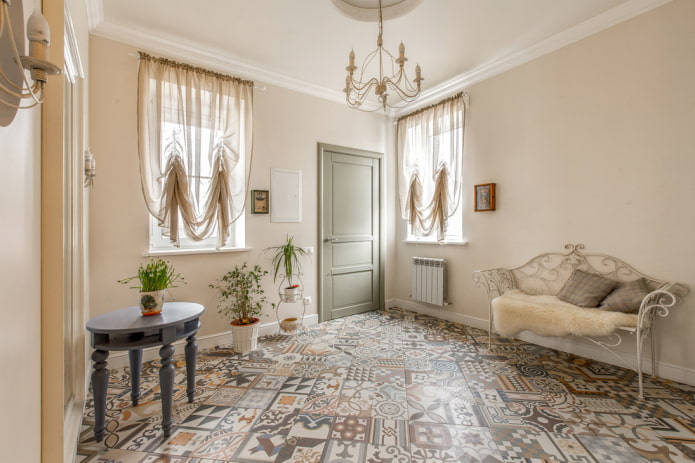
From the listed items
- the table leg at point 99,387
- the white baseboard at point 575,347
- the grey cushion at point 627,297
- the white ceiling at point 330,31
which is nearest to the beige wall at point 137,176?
the white ceiling at point 330,31

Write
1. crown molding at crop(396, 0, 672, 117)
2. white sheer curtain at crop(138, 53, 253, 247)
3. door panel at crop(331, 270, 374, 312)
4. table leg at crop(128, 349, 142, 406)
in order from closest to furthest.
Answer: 1. table leg at crop(128, 349, 142, 406)
2. crown molding at crop(396, 0, 672, 117)
3. white sheer curtain at crop(138, 53, 253, 247)
4. door panel at crop(331, 270, 374, 312)

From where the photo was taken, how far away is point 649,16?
2.67m

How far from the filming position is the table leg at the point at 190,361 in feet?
7.36

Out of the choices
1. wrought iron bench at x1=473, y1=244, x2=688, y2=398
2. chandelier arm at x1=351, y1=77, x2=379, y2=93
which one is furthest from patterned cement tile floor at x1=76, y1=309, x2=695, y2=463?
chandelier arm at x1=351, y1=77, x2=379, y2=93

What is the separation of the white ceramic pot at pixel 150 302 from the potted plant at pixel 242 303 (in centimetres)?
127

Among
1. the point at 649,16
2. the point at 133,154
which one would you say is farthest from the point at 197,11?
the point at 649,16

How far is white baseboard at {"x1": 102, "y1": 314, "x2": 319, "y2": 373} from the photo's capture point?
2.91 m

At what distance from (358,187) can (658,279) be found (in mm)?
3294

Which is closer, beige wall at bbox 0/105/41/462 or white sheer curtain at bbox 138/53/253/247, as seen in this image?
beige wall at bbox 0/105/41/462

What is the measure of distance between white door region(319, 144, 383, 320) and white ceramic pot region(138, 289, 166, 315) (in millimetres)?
2365

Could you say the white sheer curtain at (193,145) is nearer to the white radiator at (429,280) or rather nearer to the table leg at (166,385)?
the table leg at (166,385)

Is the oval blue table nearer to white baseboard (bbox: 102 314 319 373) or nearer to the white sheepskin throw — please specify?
white baseboard (bbox: 102 314 319 373)

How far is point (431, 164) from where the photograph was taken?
4461 millimetres

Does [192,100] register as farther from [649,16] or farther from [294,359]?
[649,16]
